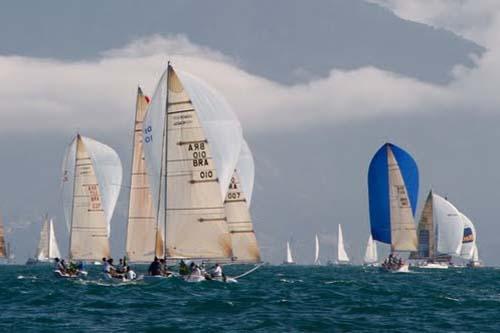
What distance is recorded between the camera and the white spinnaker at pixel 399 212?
102 meters

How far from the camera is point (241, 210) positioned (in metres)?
74.8

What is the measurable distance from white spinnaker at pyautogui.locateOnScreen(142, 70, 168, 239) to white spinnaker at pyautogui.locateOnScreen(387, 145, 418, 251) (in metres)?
47.3

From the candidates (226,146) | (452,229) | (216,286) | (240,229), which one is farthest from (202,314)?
(452,229)

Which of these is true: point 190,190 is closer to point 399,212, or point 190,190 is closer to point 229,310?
point 229,310

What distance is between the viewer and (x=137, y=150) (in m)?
72.4

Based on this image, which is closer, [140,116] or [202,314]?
[202,314]

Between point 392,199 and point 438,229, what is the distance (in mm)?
37205

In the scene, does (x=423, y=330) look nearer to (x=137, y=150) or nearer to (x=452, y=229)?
(x=137, y=150)

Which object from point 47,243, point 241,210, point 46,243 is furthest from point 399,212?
point 46,243

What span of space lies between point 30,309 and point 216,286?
54.9 ft

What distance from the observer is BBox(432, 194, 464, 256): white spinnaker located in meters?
136

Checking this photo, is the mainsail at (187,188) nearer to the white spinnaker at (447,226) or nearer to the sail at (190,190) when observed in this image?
the sail at (190,190)

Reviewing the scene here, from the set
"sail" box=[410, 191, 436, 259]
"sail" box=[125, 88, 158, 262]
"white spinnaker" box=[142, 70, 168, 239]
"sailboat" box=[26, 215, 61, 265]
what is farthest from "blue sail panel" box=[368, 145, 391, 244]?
"sailboat" box=[26, 215, 61, 265]

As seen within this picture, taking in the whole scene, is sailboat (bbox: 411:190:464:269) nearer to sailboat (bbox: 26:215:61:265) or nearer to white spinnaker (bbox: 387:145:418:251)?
white spinnaker (bbox: 387:145:418:251)
